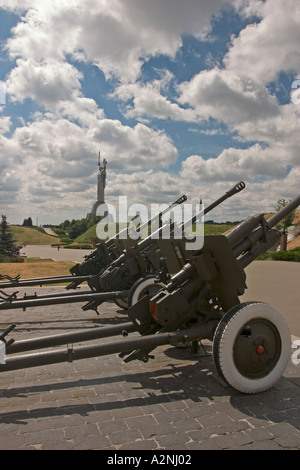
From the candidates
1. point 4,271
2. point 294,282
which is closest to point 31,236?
point 4,271

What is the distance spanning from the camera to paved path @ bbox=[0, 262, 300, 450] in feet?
9.44

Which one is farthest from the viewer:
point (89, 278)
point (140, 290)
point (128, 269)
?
point (89, 278)

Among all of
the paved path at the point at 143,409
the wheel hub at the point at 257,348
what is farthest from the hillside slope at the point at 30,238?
the wheel hub at the point at 257,348

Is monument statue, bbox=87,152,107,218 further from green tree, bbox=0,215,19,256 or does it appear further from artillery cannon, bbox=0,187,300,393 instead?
artillery cannon, bbox=0,187,300,393

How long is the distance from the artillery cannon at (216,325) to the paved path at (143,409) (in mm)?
334

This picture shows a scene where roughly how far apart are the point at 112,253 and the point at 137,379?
5348 mm

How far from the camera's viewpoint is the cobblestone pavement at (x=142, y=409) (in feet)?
9.46

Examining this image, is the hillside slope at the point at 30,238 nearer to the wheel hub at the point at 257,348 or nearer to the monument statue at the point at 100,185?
the monument statue at the point at 100,185

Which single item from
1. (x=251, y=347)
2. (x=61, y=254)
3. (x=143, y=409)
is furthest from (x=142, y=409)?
(x=61, y=254)

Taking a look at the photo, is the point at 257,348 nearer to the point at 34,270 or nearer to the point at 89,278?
the point at 89,278

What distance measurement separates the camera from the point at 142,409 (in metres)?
3.42

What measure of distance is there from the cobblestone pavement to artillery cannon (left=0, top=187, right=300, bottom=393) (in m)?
0.33

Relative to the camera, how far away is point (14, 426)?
312cm
